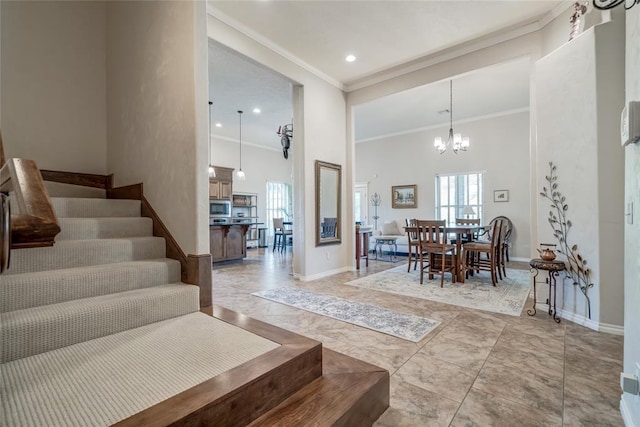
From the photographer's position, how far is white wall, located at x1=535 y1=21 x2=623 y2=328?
8.54 feet

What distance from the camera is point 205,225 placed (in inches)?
90.1

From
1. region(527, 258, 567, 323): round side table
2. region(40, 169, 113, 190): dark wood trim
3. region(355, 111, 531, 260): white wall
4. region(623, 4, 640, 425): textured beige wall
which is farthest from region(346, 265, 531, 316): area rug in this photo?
region(40, 169, 113, 190): dark wood trim

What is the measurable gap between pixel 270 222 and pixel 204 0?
28.5 feet

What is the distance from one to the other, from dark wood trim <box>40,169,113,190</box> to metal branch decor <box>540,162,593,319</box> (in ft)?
16.3

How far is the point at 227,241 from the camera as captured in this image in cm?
654

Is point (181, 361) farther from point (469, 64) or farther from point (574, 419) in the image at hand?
point (469, 64)

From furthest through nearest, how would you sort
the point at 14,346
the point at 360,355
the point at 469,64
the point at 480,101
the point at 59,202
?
the point at 480,101 < the point at 469,64 < the point at 59,202 < the point at 360,355 < the point at 14,346

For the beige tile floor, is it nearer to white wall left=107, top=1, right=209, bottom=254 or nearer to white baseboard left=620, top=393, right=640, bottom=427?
white baseboard left=620, top=393, right=640, bottom=427

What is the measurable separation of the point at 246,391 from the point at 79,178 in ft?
11.2

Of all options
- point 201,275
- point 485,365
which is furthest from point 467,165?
point 201,275

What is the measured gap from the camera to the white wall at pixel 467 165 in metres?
6.70

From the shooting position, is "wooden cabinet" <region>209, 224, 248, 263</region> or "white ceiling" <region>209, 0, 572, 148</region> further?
"wooden cabinet" <region>209, 224, 248, 263</region>

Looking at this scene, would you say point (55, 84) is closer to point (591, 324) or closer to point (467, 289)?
point (467, 289)

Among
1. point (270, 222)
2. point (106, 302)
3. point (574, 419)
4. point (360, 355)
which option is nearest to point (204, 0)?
point (106, 302)
